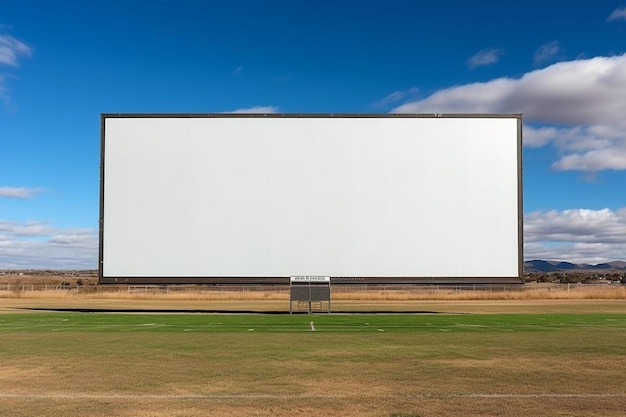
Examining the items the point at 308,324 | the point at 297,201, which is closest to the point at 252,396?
the point at 308,324

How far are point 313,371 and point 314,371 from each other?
0.02 meters

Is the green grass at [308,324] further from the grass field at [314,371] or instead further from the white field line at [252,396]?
the white field line at [252,396]

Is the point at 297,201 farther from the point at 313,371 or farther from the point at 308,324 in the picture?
the point at 313,371

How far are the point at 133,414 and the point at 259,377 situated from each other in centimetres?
411

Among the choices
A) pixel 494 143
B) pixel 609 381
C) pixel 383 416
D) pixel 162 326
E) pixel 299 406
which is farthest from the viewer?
pixel 494 143

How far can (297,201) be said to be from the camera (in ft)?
128

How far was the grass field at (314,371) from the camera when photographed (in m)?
10.9

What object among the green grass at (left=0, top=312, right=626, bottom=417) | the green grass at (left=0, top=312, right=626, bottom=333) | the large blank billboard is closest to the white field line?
the green grass at (left=0, top=312, right=626, bottom=417)

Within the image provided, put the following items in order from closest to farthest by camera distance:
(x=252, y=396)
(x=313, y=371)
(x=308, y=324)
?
(x=252, y=396) < (x=313, y=371) < (x=308, y=324)

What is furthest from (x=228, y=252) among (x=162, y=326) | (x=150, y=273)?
(x=162, y=326)

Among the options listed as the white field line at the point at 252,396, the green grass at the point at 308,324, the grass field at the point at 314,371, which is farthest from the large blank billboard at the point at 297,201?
the white field line at the point at 252,396

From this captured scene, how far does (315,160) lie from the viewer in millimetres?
39062

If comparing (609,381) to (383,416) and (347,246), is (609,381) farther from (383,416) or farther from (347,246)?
(347,246)

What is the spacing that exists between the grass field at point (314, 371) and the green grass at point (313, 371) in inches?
1.2
